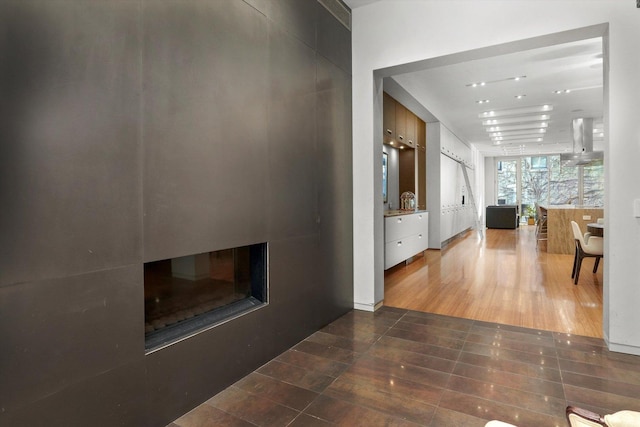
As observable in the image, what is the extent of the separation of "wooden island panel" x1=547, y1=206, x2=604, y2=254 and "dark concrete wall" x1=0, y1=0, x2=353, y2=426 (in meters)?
6.52

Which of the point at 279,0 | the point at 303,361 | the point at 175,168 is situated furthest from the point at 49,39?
the point at 303,361

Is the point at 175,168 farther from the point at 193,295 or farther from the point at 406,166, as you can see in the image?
the point at 406,166

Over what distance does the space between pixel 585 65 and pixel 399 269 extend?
3894 millimetres

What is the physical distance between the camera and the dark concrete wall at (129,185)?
1218mm

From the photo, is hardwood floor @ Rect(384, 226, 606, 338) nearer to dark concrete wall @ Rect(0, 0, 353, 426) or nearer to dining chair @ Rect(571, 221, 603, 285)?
dining chair @ Rect(571, 221, 603, 285)

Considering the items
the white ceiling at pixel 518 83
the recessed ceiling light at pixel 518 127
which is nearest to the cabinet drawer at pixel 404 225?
the white ceiling at pixel 518 83

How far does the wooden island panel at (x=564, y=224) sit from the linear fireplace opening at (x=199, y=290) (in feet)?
22.4

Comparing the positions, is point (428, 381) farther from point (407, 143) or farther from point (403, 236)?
point (407, 143)

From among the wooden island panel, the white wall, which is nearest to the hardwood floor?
the wooden island panel

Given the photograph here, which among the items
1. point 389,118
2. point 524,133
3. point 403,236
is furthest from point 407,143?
point 524,133

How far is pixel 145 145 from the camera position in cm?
161

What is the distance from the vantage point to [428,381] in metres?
2.16

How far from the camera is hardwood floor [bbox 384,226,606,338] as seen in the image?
331 centimetres

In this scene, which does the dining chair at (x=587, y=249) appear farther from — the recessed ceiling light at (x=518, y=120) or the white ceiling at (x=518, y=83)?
the recessed ceiling light at (x=518, y=120)
